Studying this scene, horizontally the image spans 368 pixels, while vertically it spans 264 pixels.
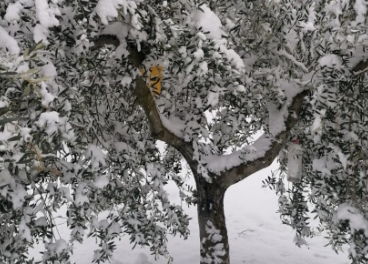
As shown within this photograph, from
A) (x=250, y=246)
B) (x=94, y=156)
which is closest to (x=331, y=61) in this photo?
(x=94, y=156)

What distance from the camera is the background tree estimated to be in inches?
69.6

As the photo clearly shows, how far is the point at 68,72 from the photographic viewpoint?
2.53m

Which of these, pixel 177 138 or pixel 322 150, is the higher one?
pixel 177 138

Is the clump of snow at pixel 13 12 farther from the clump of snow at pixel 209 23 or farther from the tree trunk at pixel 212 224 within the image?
the tree trunk at pixel 212 224

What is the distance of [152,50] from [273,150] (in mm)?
1715

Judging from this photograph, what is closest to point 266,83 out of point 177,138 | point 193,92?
point 193,92

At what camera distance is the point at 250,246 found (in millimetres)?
6578

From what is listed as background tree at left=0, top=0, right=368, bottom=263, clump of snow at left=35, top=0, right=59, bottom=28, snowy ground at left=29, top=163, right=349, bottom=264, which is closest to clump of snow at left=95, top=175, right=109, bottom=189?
background tree at left=0, top=0, right=368, bottom=263

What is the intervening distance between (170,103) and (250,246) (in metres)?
4.10

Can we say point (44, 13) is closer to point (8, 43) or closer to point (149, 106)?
point (8, 43)

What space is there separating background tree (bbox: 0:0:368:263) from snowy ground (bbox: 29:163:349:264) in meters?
1.74

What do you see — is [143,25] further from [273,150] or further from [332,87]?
[273,150]

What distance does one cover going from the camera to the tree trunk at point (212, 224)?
3.78m

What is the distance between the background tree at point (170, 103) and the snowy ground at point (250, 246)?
68.3 inches
